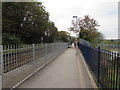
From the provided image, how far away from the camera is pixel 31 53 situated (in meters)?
8.38

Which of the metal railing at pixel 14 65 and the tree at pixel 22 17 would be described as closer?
the metal railing at pixel 14 65

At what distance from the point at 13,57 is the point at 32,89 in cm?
123

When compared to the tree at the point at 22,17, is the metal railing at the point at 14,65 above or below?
below

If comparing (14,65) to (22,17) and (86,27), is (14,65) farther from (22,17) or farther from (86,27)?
(86,27)

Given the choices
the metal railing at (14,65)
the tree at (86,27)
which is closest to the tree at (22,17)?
the tree at (86,27)

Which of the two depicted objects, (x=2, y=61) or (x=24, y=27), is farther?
(x=24, y=27)

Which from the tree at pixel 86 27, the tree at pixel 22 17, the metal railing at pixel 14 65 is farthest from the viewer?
the tree at pixel 86 27

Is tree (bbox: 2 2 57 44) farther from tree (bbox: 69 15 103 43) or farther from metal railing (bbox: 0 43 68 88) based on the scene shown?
metal railing (bbox: 0 43 68 88)

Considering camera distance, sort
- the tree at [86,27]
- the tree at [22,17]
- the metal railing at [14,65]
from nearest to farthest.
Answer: the metal railing at [14,65]
the tree at [22,17]
the tree at [86,27]

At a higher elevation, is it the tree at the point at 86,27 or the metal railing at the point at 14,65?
the tree at the point at 86,27

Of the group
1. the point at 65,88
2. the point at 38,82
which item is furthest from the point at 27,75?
the point at 65,88

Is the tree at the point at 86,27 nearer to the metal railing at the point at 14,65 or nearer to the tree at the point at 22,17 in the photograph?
the tree at the point at 22,17

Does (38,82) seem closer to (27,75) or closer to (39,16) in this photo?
(27,75)

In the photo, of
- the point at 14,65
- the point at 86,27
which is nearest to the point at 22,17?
the point at 86,27
